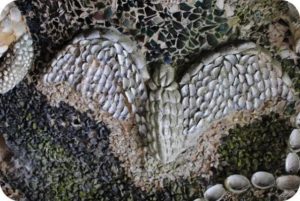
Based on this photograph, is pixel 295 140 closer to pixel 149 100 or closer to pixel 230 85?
pixel 230 85

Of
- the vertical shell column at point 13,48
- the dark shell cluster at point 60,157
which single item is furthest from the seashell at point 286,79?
the vertical shell column at point 13,48

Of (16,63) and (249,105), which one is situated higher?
(16,63)

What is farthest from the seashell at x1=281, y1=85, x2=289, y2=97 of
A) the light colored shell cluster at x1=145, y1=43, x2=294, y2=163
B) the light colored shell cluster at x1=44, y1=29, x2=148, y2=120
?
the light colored shell cluster at x1=44, y1=29, x2=148, y2=120

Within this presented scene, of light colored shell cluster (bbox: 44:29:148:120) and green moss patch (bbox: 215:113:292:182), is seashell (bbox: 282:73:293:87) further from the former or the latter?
light colored shell cluster (bbox: 44:29:148:120)

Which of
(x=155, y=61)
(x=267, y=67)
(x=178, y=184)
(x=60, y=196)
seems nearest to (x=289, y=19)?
(x=267, y=67)

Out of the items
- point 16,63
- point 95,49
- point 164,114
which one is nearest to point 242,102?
point 164,114

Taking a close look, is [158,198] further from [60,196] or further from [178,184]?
[60,196]
